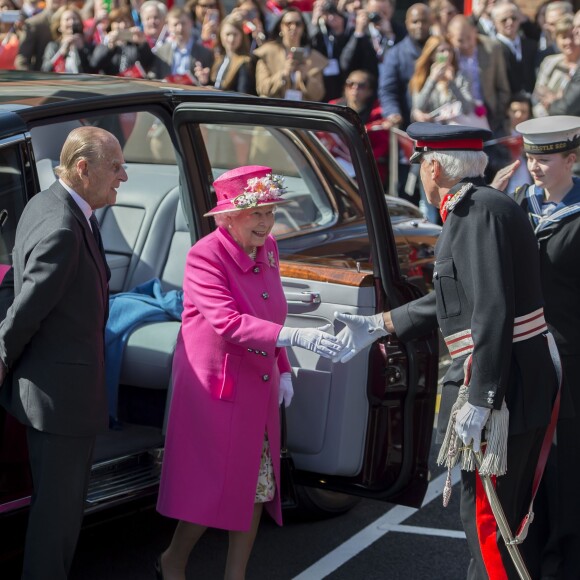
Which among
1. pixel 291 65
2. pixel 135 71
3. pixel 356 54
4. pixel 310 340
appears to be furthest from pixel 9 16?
pixel 310 340

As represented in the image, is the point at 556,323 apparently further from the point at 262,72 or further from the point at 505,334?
the point at 262,72

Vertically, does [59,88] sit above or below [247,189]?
above

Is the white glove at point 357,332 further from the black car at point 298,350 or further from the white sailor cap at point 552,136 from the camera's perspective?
the white sailor cap at point 552,136

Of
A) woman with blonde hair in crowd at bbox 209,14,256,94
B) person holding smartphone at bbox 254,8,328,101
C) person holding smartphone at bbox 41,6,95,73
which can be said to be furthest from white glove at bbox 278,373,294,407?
person holding smartphone at bbox 41,6,95,73

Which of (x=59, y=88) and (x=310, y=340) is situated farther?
(x=59, y=88)

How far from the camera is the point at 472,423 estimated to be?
11.6 ft

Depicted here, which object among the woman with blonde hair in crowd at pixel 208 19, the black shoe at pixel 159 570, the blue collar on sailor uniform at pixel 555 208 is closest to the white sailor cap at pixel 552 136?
the blue collar on sailor uniform at pixel 555 208

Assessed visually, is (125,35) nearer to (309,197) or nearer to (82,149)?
(309,197)

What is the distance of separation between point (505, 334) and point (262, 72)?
6.58 metres

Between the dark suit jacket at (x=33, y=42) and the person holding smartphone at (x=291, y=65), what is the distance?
3000 mm

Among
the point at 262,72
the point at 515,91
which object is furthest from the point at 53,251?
the point at 515,91

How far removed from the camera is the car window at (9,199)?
3.67m

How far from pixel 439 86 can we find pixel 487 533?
6232 millimetres

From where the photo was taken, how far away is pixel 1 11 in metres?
11.8
